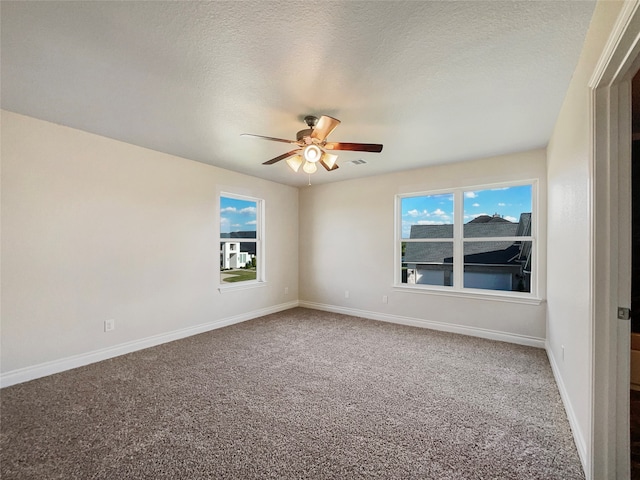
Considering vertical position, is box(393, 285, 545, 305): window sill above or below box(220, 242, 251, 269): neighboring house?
below

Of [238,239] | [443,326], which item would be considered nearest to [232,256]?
[238,239]

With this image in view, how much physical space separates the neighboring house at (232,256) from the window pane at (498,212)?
3.53 metres

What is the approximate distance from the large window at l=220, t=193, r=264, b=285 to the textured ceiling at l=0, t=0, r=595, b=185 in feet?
5.58

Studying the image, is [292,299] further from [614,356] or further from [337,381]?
[614,356]

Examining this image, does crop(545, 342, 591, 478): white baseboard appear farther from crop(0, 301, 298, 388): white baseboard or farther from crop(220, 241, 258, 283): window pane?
crop(220, 241, 258, 283): window pane

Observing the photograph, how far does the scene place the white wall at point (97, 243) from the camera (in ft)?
8.70

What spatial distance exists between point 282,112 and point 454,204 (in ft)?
9.55

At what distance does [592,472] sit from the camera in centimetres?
148

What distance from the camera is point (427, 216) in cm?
455

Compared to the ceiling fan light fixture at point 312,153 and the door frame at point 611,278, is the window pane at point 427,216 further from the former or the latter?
the door frame at point 611,278

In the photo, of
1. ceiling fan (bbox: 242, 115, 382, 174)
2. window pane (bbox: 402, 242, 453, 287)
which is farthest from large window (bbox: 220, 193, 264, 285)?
window pane (bbox: 402, 242, 453, 287)

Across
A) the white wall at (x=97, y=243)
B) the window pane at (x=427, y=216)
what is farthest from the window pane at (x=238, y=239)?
the window pane at (x=427, y=216)

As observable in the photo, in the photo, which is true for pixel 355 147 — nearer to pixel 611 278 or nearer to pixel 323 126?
pixel 323 126

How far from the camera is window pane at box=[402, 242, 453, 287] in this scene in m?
4.35
